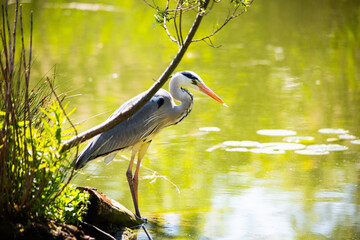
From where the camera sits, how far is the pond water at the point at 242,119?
4.66 m

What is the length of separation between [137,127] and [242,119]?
2769 millimetres

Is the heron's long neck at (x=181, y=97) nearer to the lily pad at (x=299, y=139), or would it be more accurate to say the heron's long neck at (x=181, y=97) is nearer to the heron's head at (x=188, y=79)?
the heron's head at (x=188, y=79)

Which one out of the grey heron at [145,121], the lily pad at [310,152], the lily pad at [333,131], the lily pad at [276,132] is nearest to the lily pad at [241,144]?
the lily pad at [276,132]

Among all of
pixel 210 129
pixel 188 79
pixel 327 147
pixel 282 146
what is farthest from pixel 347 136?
pixel 188 79

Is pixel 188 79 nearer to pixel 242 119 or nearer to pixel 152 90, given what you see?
pixel 152 90

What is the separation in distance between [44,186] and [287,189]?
2.48 meters

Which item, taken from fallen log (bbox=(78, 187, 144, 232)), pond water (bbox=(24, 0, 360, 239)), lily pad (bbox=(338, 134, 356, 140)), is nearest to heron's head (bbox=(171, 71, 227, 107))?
pond water (bbox=(24, 0, 360, 239))

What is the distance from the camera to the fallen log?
402 centimetres

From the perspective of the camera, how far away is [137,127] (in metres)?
4.76

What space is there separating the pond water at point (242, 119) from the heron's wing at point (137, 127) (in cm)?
42

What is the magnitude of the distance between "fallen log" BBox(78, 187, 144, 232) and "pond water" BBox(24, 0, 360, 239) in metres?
0.30

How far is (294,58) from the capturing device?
10.6m

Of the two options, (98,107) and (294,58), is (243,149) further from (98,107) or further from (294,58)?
(294,58)

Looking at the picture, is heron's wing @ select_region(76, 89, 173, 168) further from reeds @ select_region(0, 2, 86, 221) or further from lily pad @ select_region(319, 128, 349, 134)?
lily pad @ select_region(319, 128, 349, 134)
